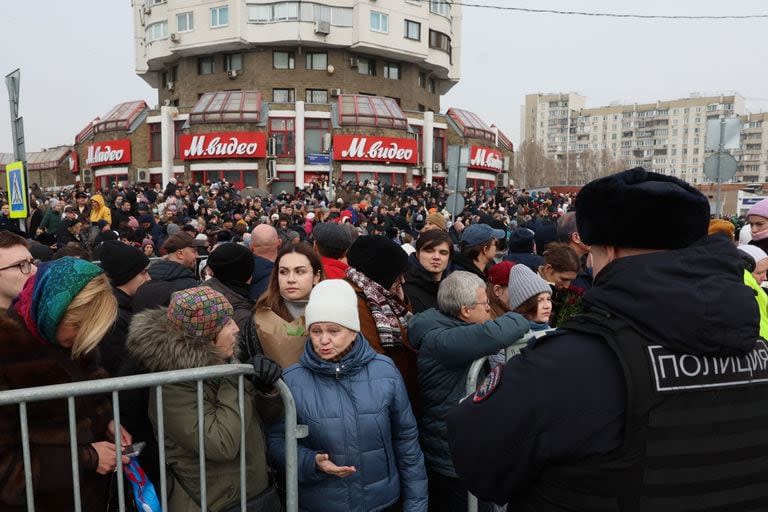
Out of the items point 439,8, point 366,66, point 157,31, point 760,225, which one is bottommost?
point 760,225

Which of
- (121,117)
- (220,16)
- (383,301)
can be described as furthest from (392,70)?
(383,301)

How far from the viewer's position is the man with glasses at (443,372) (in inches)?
111

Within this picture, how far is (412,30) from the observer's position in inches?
1550

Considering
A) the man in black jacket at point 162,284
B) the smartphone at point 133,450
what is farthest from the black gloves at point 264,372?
the man in black jacket at point 162,284

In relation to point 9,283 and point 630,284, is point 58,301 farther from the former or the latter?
point 630,284

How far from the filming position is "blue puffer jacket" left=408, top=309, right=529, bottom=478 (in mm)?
2650

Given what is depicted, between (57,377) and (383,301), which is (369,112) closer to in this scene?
(383,301)

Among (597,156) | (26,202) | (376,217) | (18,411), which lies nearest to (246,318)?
(18,411)

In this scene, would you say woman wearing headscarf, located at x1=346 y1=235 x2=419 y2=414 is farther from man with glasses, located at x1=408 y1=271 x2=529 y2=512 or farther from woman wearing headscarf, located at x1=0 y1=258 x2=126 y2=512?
woman wearing headscarf, located at x1=0 y1=258 x2=126 y2=512

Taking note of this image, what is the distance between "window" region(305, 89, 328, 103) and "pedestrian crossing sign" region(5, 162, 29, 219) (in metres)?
32.6

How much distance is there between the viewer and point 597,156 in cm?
9438

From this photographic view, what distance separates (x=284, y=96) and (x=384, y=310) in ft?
121

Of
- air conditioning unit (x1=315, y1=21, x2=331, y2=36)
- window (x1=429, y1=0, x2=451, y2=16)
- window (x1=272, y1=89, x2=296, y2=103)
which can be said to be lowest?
window (x1=272, y1=89, x2=296, y2=103)

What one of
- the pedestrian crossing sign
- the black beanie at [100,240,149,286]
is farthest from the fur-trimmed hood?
the pedestrian crossing sign
